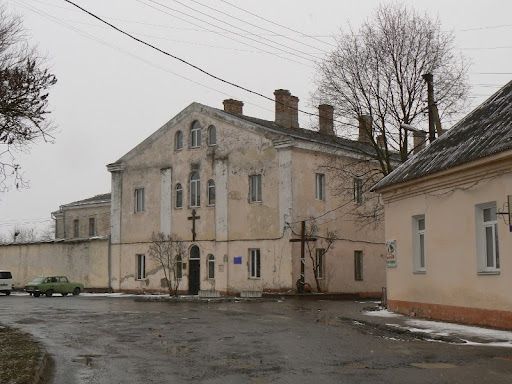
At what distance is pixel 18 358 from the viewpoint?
36.0 feet

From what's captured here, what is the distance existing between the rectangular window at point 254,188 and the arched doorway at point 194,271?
500 cm

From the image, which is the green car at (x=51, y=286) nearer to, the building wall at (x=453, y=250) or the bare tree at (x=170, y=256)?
the bare tree at (x=170, y=256)

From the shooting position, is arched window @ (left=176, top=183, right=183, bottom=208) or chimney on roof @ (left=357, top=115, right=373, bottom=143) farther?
arched window @ (left=176, top=183, right=183, bottom=208)

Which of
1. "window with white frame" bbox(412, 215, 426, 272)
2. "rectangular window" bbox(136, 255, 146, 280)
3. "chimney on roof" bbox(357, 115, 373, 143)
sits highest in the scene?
"chimney on roof" bbox(357, 115, 373, 143)

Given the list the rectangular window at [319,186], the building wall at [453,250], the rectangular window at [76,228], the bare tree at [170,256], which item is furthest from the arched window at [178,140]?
the rectangular window at [76,228]

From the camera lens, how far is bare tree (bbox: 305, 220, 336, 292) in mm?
35219

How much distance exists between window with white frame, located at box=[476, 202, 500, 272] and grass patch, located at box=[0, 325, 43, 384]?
10792mm

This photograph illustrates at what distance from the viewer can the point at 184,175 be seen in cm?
4016

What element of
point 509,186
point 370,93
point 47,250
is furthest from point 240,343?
point 47,250

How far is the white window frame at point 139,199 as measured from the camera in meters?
42.6

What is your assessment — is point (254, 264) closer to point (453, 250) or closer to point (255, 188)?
point (255, 188)

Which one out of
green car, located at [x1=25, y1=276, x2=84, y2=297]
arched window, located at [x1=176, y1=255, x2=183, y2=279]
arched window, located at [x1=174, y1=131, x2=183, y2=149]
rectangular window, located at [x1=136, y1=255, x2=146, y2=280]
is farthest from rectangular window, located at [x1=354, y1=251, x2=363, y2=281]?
green car, located at [x1=25, y1=276, x2=84, y2=297]

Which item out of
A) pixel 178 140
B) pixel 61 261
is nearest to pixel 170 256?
pixel 178 140

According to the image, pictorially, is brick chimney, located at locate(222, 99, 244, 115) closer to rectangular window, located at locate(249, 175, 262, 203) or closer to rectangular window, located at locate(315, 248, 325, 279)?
rectangular window, located at locate(249, 175, 262, 203)
